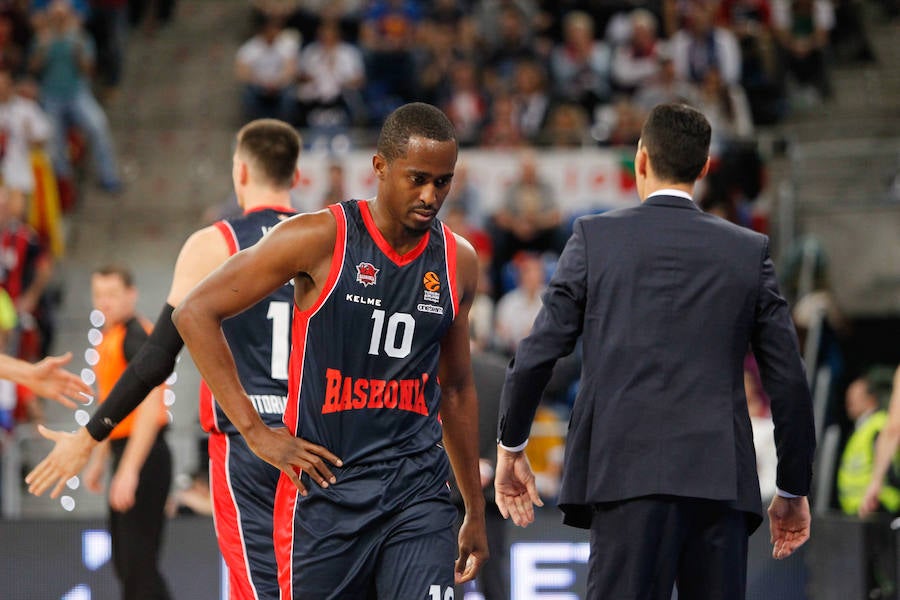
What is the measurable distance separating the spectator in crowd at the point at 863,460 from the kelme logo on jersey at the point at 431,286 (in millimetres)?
6368

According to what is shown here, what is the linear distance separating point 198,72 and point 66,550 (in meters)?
10.6

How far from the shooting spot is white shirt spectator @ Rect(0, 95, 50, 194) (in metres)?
14.4

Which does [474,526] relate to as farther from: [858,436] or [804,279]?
[804,279]

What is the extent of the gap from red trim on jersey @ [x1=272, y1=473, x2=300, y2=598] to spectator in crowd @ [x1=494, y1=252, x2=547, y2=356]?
7.77 metres

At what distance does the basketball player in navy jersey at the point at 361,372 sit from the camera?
4.54 m

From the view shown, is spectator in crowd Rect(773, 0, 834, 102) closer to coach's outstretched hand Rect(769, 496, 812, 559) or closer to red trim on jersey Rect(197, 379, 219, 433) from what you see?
red trim on jersey Rect(197, 379, 219, 433)

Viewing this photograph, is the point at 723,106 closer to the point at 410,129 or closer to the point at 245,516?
the point at 245,516

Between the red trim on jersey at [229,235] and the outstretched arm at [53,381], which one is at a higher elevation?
the red trim on jersey at [229,235]

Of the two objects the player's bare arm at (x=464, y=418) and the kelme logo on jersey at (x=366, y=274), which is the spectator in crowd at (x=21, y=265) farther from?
the kelme logo on jersey at (x=366, y=274)

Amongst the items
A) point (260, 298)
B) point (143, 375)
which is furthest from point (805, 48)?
point (260, 298)

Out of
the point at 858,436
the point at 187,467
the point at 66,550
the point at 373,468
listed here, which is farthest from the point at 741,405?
the point at 187,467

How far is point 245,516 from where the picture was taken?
5.54 m

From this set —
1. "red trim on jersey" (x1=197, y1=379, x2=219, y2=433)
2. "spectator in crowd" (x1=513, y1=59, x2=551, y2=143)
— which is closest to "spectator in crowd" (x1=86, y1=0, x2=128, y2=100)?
"spectator in crowd" (x1=513, y1=59, x2=551, y2=143)

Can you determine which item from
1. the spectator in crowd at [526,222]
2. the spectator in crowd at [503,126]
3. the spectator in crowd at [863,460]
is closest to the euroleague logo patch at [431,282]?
the spectator in crowd at [863,460]
